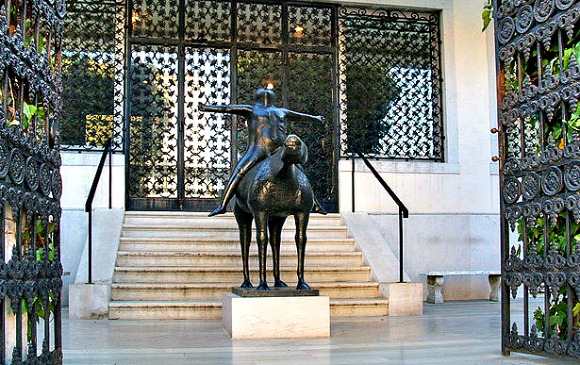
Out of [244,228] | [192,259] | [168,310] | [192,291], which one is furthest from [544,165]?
[192,259]

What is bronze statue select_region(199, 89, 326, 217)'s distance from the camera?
6.65 meters

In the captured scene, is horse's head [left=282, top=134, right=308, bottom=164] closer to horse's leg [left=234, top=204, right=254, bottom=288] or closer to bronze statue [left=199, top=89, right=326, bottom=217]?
bronze statue [left=199, top=89, right=326, bottom=217]

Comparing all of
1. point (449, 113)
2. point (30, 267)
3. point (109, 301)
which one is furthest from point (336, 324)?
point (449, 113)

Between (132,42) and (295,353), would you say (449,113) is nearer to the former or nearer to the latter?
(132,42)

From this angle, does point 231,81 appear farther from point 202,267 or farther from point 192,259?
point 202,267

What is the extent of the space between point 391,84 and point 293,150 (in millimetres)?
5763

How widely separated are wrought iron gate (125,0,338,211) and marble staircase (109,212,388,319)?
696mm

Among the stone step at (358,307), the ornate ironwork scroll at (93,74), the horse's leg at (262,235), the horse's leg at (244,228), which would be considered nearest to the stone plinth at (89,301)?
the horse's leg at (244,228)

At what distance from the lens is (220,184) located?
1062cm

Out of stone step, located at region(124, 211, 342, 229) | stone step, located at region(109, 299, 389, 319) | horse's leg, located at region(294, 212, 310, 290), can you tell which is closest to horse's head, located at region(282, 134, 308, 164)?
horse's leg, located at region(294, 212, 310, 290)

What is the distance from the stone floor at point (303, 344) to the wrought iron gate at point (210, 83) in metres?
3.52

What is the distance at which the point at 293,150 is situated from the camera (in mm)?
5711

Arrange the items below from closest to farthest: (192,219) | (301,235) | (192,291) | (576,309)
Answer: (576,309) < (301,235) < (192,291) < (192,219)

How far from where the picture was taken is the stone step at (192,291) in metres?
7.85
